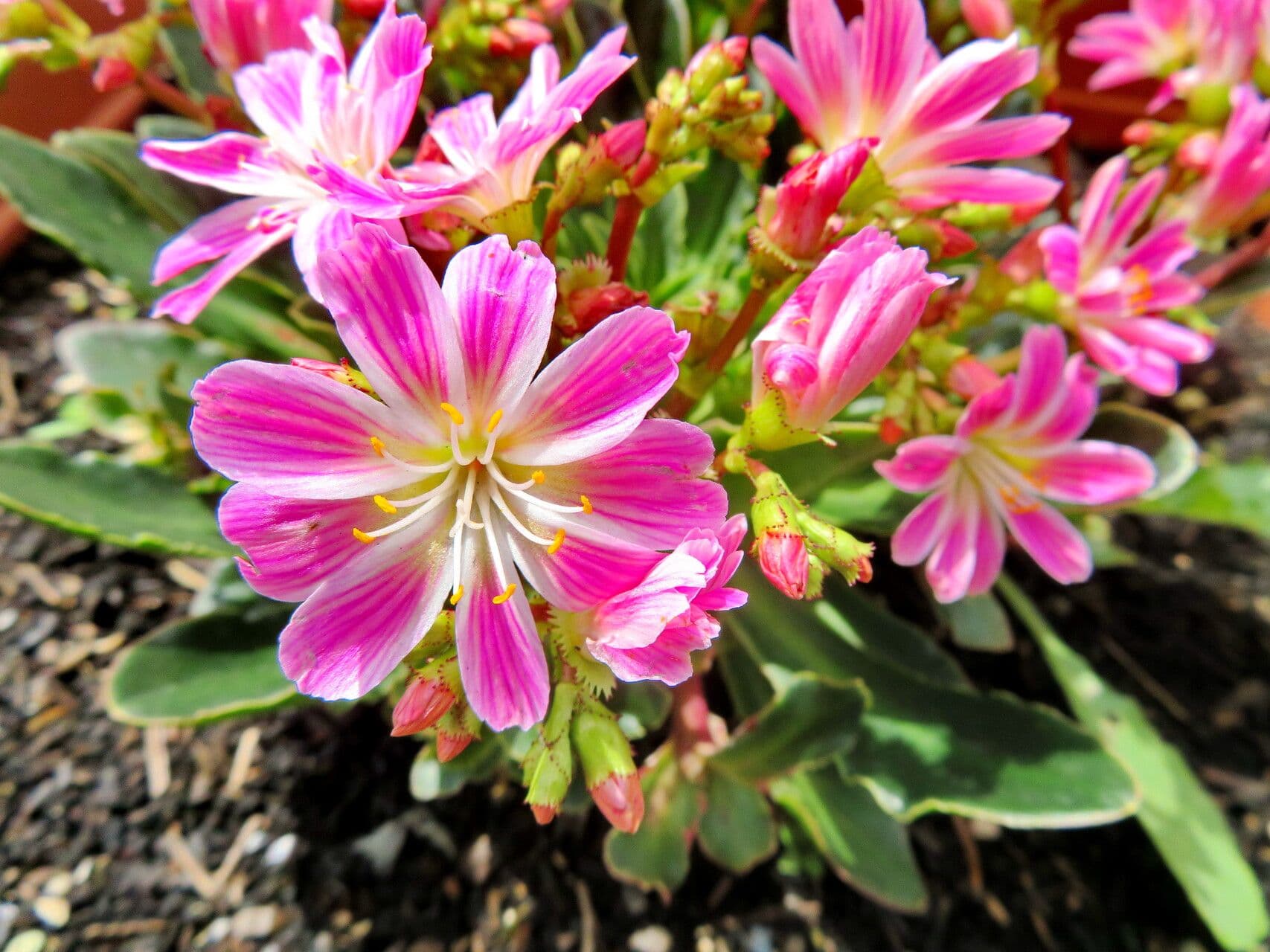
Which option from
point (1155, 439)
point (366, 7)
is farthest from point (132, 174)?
point (1155, 439)

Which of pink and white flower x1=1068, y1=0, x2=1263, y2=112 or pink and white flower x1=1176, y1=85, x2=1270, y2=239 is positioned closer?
pink and white flower x1=1176, y1=85, x2=1270, y2=239

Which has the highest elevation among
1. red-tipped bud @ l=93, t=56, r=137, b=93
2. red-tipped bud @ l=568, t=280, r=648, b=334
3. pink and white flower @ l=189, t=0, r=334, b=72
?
pink and white flower @ l=189, t=0, r=334, b=72

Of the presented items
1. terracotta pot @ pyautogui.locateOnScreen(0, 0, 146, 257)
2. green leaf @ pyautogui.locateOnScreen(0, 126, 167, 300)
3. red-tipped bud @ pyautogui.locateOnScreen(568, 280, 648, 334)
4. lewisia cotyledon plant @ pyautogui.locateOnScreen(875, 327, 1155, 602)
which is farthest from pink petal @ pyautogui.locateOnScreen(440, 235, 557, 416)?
terracotta pot @ pyautogui.locateOnScreen(0, 0, 146, 257)

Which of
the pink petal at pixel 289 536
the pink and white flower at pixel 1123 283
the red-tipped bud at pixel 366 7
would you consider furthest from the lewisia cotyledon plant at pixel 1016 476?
the red-tipped bud at pixel 366 7

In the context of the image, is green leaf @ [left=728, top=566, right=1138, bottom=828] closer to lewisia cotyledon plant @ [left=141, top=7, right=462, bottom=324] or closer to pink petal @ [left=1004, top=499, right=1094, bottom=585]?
pink petal @ [left=1004, top=499, right=1094, bottom=585]

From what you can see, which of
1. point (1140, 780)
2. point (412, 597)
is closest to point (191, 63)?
point (412, 597)
